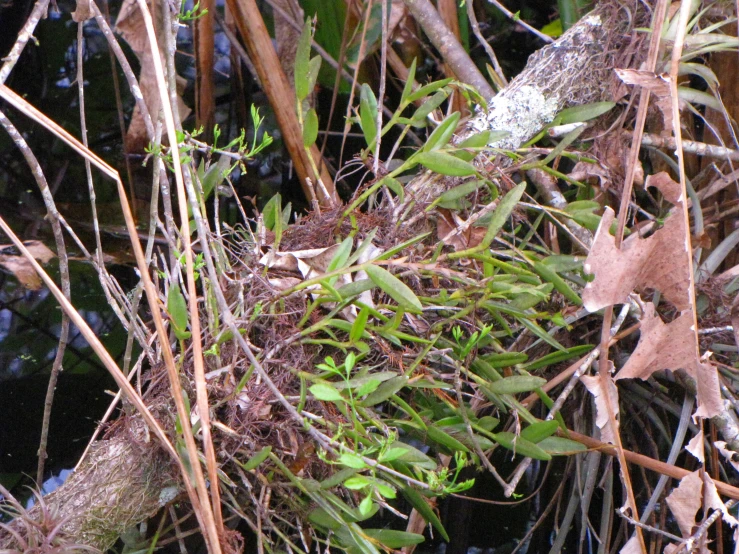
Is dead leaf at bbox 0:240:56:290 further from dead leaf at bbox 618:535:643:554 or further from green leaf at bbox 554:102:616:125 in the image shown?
dead leaf at bbox 618:535:643:554

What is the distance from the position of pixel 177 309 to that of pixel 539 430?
0.38 meters

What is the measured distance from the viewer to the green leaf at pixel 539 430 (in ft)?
2.20

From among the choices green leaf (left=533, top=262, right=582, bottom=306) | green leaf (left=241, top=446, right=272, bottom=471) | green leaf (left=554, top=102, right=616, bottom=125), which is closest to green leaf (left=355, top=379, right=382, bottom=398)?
green leaf (left=241, top=446, right=272, bottom=471)

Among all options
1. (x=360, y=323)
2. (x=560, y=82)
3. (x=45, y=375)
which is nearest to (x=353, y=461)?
(x=360, y=323)

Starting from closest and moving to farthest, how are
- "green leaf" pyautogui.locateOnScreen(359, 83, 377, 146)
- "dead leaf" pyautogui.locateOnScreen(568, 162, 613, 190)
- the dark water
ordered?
1. "green leaf" pyautogui.locateOnScreen(359, 83, 377, 146)
2. "dead leaf" pyautogui.locateOnScreen(568, 162, 613, 190)
3. the dark water

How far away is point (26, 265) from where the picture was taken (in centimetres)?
121

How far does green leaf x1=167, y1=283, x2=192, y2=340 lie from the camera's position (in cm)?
60

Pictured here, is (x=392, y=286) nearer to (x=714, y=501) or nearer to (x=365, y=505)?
(x=365, y=505)

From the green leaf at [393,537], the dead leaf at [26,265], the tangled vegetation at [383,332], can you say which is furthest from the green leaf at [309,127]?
the dead leaf at [26,265]

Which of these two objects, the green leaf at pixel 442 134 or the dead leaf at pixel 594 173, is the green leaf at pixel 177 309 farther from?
the dead leaf at pixel 594 173

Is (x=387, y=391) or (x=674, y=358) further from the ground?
(x=387, y=391)

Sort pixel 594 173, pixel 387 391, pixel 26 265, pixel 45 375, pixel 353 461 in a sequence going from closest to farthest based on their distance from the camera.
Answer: pixel 353 461 < pixel 387 391 < pixel 594 173 < pixel 45 375 < pixel 26 265

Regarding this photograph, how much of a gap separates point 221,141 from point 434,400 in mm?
943

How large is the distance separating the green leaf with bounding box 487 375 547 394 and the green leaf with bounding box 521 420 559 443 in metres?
0.04
